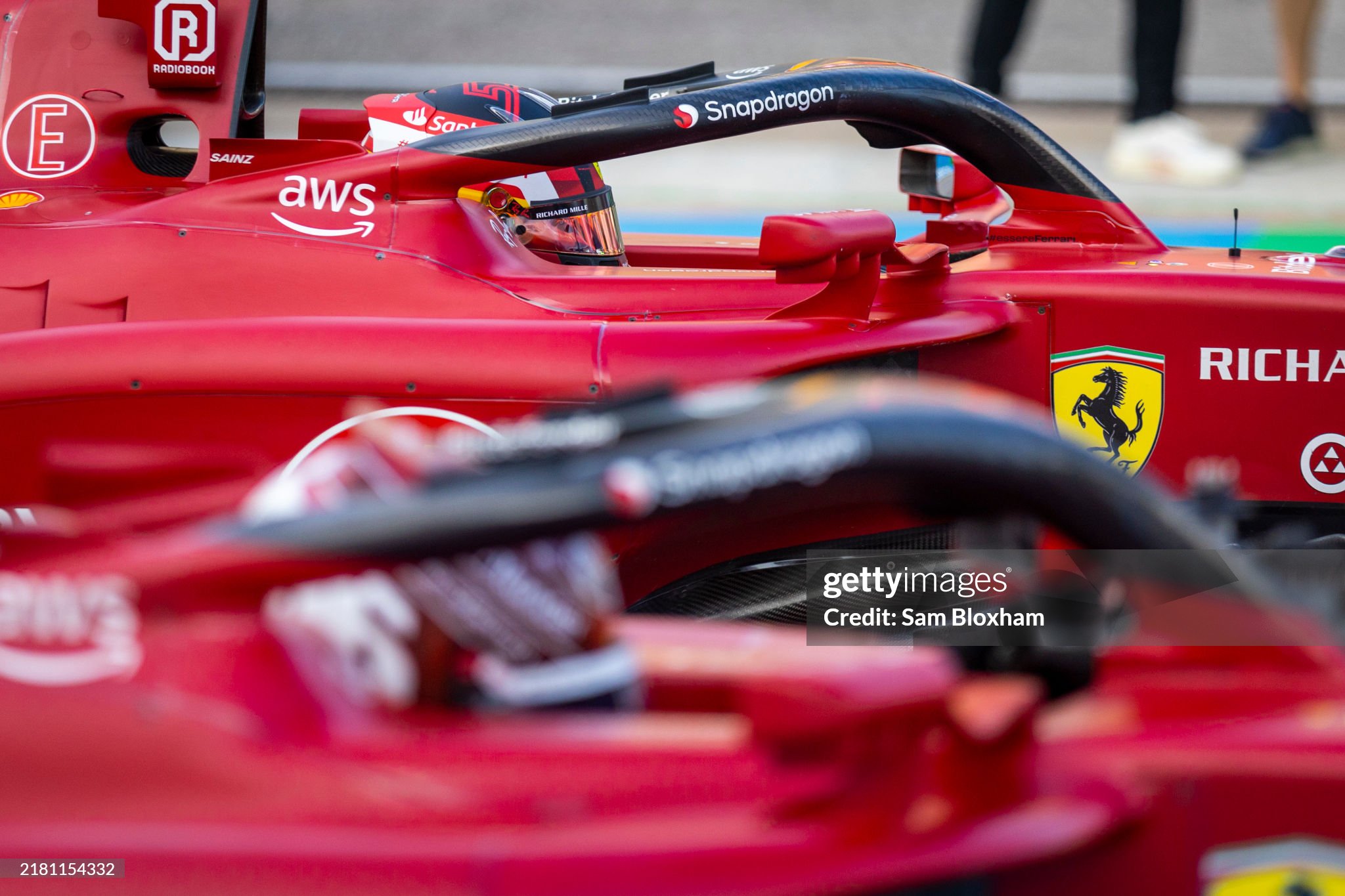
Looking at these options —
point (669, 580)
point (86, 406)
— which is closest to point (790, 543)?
point (669, 580)

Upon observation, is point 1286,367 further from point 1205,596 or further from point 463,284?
point 463,284

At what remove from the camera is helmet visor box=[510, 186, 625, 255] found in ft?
8.93

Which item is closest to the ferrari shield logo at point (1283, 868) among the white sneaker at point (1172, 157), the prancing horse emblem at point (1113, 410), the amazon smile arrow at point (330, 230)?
the prancing horse emblem at point (1113, 410)

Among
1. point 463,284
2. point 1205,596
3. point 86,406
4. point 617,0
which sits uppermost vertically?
point 617,0

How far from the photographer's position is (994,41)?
242 inches

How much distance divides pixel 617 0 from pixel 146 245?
8.64m

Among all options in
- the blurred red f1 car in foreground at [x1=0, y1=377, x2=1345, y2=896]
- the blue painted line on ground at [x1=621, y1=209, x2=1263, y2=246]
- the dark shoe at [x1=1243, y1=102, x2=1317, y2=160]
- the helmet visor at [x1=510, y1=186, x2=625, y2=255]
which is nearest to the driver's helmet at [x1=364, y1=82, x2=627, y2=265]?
the helmet visor at [x1=510, y1=186, x2=625, y2=255]

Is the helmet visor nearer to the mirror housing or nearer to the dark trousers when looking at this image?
the mirror housing

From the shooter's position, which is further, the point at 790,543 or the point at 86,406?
the point at 790,543

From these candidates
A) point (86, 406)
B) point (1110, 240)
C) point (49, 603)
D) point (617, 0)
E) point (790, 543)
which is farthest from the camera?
point (617, 0)

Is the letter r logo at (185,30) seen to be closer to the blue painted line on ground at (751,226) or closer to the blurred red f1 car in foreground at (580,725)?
the blurred red f1 car in foreground at (580,725)

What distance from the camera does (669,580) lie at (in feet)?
7.14

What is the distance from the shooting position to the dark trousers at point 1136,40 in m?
6.01

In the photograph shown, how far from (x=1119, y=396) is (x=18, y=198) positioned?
2020mm
